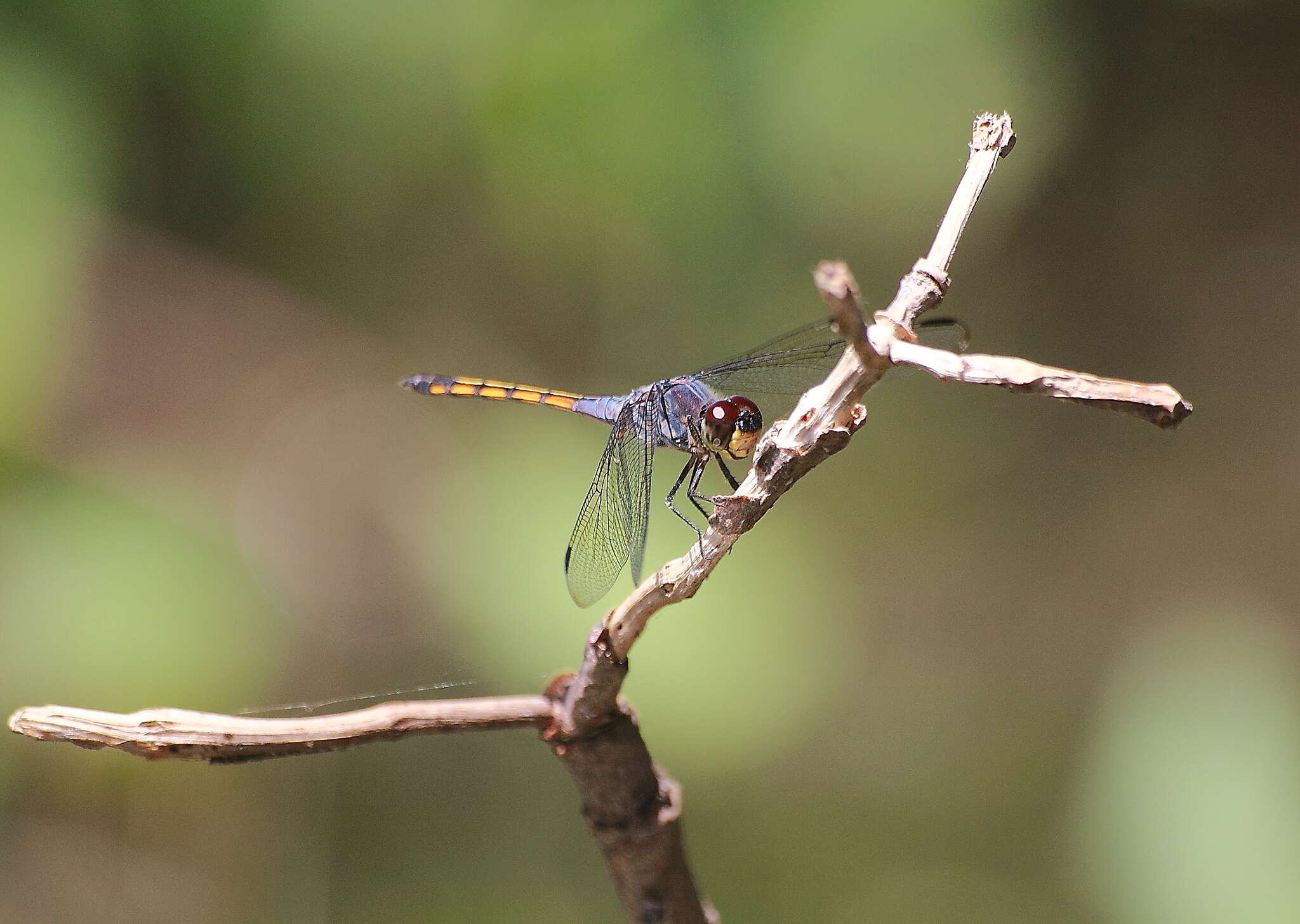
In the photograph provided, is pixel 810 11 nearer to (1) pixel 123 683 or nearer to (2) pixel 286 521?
(2) pixel 286 521

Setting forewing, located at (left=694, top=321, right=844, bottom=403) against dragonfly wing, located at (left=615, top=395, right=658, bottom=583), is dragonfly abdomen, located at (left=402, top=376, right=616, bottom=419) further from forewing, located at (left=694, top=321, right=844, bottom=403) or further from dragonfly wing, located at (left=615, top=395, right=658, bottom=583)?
dragonfly wing, located at (left=615, top=395, right=658, bottom=583)

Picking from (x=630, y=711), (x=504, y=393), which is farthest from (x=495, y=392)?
(x=630, y=711)

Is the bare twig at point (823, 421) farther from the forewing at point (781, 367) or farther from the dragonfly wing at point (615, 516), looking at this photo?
the forewing at point (781, 367)

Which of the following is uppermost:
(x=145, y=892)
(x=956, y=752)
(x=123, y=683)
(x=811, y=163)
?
(x=811, y=163)

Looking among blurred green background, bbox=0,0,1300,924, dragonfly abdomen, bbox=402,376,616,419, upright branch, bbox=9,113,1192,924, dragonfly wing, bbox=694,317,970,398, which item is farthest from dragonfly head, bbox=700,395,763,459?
blurred green background, bbox=0,0,1300,924

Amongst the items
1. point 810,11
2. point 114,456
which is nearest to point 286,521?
point 114,456

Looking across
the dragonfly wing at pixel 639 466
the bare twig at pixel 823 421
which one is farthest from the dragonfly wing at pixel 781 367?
the bare twig at pixel 823 421

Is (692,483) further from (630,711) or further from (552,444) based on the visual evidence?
(552,444)
